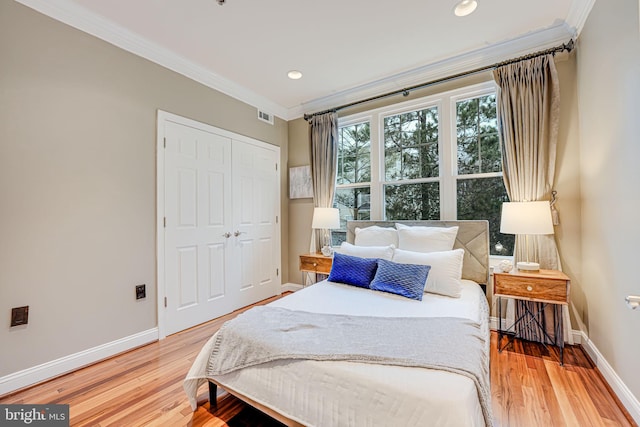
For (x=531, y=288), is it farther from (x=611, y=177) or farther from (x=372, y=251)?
(x=372, y=251)

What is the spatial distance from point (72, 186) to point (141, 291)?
3.44 feet

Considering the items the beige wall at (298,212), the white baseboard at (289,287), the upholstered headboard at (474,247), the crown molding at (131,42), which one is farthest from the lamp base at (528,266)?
the crown molding at (131,42)

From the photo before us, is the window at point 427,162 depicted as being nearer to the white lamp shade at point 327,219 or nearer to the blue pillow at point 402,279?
the white lamp shade at point 327,219

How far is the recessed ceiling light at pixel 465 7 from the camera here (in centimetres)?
207

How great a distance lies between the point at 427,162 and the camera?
A: 3146 mm

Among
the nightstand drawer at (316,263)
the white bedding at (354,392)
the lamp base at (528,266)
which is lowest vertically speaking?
the white bedding at (354,392)

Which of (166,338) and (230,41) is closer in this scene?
(230,41)

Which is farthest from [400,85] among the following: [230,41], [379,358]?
[379,358]

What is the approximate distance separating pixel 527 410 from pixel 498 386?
0.23 meters

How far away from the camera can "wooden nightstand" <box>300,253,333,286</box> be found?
3303 mm

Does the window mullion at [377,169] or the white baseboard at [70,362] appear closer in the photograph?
the white baseboard at [70,362]

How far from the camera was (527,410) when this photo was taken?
163 centimetres

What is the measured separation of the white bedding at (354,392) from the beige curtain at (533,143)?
6.25 feet

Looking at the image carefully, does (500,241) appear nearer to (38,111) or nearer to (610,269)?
(610,269)
